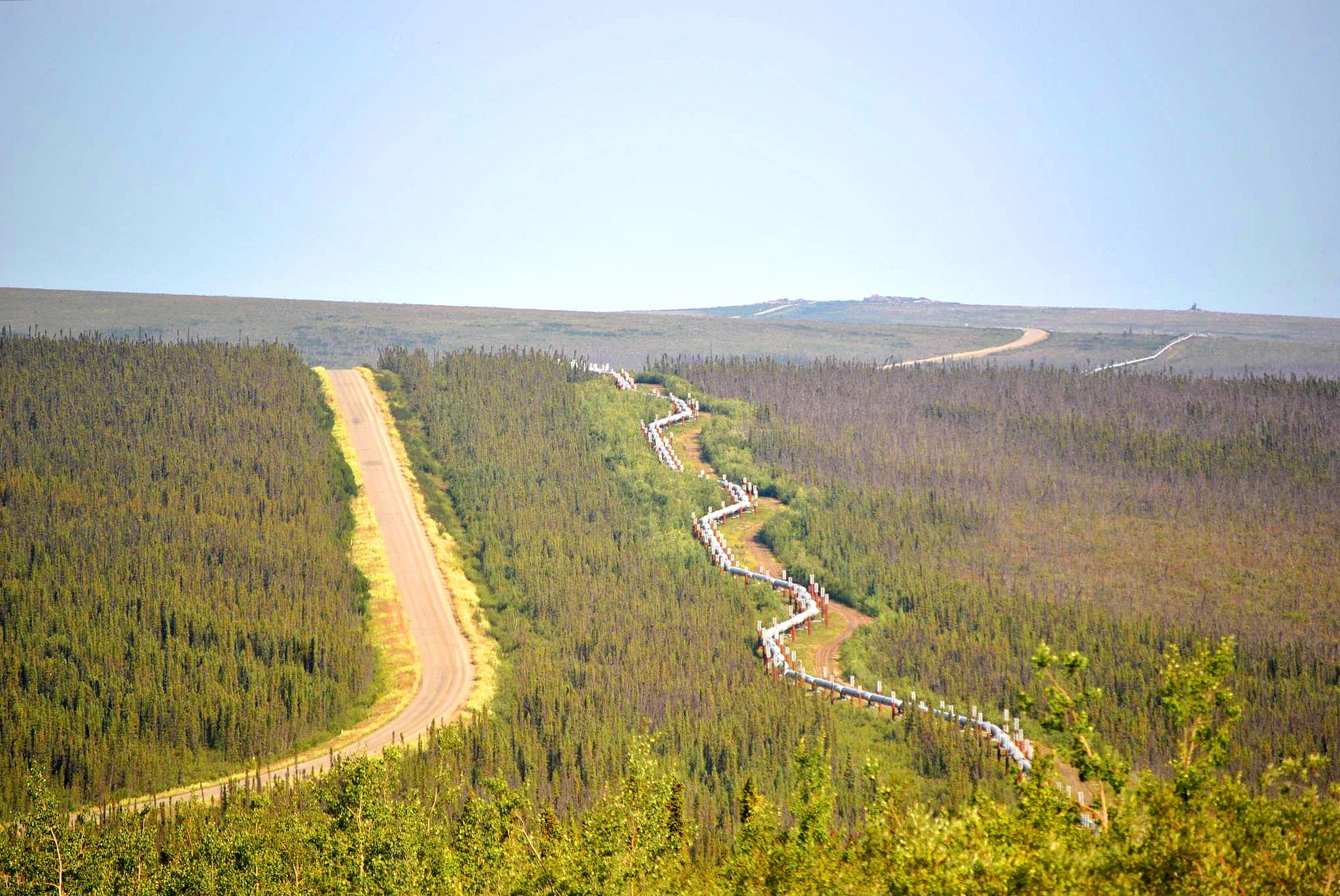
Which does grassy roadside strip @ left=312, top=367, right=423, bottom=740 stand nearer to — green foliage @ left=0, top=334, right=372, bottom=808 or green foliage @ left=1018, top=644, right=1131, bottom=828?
green foliage @ left=0, top=334, right=372, bottom=808

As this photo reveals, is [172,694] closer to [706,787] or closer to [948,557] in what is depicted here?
[706,787]

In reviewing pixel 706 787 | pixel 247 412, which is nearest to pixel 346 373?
pixel 247 412

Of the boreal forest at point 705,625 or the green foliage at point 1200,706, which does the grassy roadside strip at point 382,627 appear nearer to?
the boreal forest at point 705,625

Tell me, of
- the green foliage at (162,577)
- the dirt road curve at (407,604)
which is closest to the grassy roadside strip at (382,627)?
the dirt road curve at (407,604)

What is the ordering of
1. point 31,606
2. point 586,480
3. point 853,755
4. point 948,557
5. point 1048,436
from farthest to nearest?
point 1048,436 < point 586,480 < point 948,557 < point 31,606 < point 853,755

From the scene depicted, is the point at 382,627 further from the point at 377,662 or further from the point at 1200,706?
the point at 1200,706

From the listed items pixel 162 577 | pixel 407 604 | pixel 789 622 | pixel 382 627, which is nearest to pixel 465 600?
pixel 407 604
